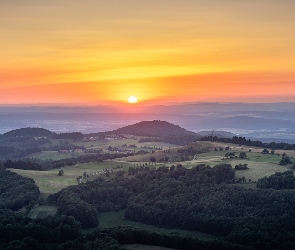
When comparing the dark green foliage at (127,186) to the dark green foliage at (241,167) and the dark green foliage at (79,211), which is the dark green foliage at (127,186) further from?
the dark green foliage at (241,167)

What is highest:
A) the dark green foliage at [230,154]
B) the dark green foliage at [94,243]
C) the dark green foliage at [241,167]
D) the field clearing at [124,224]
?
the dark green foliage at [230,154]

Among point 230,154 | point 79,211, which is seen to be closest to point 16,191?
point 79,211

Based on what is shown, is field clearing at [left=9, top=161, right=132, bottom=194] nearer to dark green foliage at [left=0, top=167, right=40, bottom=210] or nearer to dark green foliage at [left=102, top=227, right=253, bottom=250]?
dark green foliage at [left=0, top=167, right=40, bottom=210]

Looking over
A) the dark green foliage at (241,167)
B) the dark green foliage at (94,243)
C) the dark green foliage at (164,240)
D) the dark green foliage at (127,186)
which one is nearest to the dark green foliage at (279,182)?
the dark green foliage at (127,186)

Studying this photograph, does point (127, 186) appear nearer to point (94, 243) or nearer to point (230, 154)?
point (230, 154)

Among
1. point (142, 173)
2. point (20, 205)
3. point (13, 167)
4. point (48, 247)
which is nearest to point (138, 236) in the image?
point (48, 247)
